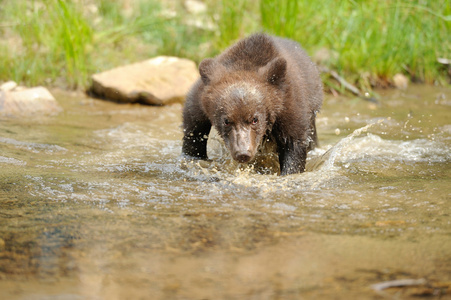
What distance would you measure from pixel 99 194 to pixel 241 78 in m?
1.31

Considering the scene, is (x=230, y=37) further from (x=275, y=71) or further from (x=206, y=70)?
(x=275, y=71)

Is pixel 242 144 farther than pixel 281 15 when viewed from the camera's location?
No

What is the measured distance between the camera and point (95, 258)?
2.48 meters

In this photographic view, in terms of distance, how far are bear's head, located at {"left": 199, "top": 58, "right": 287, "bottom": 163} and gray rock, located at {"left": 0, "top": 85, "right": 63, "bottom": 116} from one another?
3148 millimetres

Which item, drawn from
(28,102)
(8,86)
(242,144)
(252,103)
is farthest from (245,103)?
(8,86)

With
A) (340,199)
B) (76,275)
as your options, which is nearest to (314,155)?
(340,199)

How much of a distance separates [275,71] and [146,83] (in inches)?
143

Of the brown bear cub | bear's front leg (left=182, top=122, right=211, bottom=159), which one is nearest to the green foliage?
the brown bear cub

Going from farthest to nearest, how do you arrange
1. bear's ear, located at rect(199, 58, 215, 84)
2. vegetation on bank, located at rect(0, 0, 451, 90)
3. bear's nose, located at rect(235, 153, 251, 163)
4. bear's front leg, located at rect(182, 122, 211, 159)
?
vegetation on bank, located at rect(0, 0, 451, 90)
bear's front leg, located at rect(182, 122, 211, 159)
bear's ear, located at rect(199, 58, 215, 84)
bear's nose, located at rect(235, 153, 251, 163)

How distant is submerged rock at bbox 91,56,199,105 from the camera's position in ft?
23.3

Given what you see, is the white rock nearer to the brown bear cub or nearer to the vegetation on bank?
the vegetation on bank

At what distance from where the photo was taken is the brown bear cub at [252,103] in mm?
3805

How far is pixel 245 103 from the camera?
12.4 ft

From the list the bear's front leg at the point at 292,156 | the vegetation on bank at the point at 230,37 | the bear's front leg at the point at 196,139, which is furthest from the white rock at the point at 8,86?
the bear's front leg at the point at 292,156
